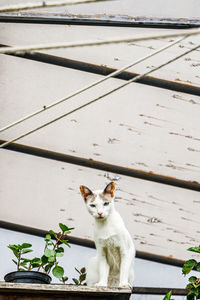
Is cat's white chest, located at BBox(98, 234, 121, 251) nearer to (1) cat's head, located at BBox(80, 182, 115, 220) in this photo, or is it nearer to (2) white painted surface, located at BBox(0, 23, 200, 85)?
(1) cat's head, located at BBox(80, 182, 115, 220)

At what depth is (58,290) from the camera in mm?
2090

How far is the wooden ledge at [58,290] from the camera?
2078 millimetres

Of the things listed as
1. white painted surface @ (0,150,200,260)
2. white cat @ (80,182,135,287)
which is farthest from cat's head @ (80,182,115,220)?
white painted surface @ (0,150,200,260)

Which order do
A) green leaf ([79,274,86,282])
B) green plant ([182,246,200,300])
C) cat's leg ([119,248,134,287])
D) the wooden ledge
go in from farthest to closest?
green leaf ([79,274,86,282])
green plant ([182,246,200,300])
cat's leg ([119,248,134,287])
the wooden ledge

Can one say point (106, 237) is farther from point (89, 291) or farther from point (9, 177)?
point (9, 177)

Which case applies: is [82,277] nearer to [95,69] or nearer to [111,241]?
[111,241]

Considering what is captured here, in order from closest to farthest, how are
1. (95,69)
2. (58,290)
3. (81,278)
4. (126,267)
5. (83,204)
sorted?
(58,290), (126,267), (81,278), (83,204), (95,69)

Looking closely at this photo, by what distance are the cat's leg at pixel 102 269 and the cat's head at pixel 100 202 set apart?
0.16 metres

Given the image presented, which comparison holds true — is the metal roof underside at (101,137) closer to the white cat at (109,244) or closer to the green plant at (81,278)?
the green plant at (81,278)

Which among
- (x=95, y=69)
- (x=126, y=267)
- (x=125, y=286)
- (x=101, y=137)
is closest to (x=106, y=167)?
(x=101, y=137)

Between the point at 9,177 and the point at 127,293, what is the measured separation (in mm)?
1066

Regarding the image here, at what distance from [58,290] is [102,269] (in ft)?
0.94

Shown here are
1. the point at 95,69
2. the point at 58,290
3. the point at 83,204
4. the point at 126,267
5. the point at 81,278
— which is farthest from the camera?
the point at 95,69

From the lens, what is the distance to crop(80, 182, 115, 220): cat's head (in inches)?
90.7
